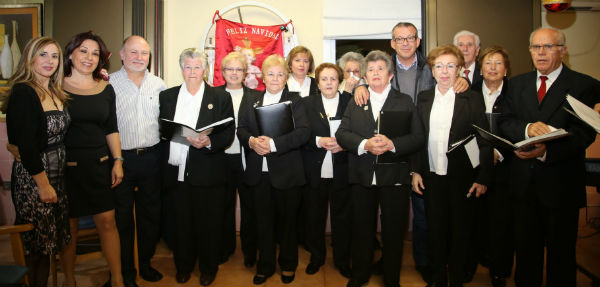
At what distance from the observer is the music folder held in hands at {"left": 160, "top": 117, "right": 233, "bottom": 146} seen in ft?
7.61

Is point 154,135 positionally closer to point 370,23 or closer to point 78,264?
point 78,264

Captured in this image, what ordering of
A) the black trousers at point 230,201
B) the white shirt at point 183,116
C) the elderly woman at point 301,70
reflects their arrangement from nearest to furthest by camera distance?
the white shirt at point 183,116, the black trousers at point 230,201, the elderly woman at point 301,70

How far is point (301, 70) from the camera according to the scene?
3.05 meters

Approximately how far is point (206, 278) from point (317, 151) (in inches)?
48.2

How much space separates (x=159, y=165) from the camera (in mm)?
2689

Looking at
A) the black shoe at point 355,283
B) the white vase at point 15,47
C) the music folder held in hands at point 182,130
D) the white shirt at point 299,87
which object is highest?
the white vase at point 15,47

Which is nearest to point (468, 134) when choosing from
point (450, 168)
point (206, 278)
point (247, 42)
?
point (450, 168)

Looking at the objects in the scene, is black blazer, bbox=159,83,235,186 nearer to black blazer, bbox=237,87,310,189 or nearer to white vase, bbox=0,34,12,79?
black blazer, bbox=237,87,310,189

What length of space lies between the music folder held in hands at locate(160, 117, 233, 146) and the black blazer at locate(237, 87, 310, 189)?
0.27 m

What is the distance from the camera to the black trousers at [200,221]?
2604 millimetres

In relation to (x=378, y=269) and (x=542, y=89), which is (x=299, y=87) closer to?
(x=378, y=269)

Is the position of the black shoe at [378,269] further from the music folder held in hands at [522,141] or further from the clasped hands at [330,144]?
the music folder held in hands at [522,141]

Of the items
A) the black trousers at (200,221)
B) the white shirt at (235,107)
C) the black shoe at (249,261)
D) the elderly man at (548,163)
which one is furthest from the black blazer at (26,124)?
the elderly man at (548,163)

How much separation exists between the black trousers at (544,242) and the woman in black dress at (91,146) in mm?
2627
